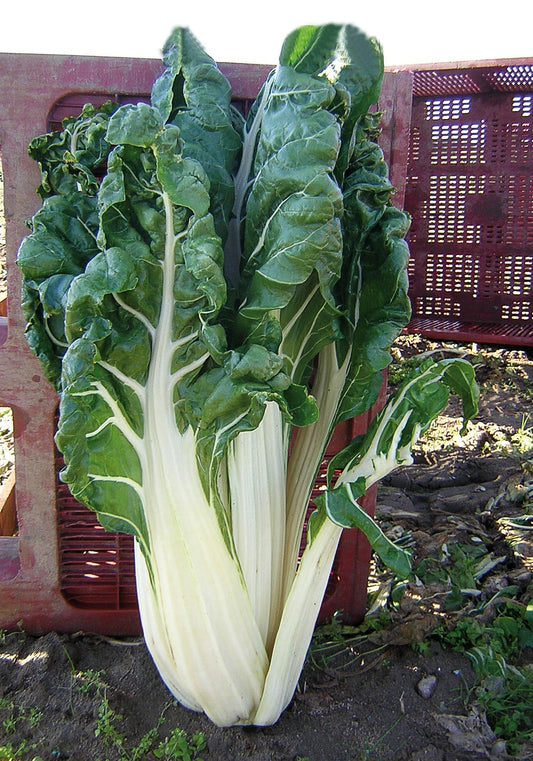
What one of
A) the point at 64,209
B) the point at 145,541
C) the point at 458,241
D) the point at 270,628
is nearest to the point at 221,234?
the point at 64,209

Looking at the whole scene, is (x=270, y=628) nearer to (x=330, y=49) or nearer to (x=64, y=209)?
(x=64, y=209)

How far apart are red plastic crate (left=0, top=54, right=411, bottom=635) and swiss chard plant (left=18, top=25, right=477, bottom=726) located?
203 millimetres

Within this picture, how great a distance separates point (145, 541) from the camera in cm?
212

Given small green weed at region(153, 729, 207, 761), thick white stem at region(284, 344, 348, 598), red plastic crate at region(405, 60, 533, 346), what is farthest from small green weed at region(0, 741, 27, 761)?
red plastic crate at region(405, 60, 533, 346)

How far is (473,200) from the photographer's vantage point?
520cm

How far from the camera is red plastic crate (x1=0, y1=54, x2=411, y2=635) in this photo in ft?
7.64

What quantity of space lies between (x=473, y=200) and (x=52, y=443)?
391cm

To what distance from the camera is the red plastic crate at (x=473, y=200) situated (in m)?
5.02

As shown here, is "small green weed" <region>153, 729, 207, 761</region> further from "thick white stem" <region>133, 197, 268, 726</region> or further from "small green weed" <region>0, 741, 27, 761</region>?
"small green weed" <region>0, 741, 27, 761</region>

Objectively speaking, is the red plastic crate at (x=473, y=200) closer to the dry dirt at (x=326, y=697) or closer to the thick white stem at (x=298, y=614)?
the dry dirt at (x=326, y=697)

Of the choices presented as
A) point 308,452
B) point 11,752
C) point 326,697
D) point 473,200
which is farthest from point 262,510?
point 473,200

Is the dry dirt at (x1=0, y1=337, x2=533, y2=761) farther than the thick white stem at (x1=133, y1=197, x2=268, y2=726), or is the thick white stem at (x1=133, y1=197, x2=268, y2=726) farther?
the dry dirt at (x1=0, y1=337, x2=533, y2=761)

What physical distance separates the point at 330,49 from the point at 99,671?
2223 mm

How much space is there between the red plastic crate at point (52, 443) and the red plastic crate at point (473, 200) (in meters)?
2.97
